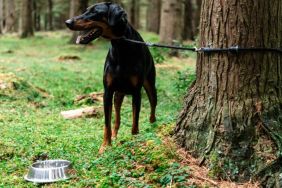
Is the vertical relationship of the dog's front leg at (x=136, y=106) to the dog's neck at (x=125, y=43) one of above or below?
below

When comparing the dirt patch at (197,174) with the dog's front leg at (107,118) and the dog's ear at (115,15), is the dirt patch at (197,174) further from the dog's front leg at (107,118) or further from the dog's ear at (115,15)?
the dog's ear at (115,15)

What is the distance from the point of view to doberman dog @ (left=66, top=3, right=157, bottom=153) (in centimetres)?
581

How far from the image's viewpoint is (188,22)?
1178 inches

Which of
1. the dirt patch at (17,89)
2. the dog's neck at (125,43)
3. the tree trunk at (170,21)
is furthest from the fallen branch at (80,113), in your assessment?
the tree trunk at (170,21)

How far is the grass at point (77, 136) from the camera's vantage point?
4.91 m

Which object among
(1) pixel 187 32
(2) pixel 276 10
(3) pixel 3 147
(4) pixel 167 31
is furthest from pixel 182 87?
(1) pixel 187 32

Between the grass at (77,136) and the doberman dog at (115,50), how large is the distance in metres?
0.59

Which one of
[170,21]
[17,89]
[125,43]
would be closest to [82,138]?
[125,43]

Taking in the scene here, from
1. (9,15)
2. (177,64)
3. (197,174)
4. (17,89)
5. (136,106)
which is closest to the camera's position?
(197,174)

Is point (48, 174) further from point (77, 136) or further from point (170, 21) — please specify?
point (170, 21)

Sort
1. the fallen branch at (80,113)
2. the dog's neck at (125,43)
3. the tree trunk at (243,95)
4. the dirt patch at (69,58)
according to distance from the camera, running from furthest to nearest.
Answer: the dirt patch at (69,58) < the fallen branch at (80,113) < the dog's neck at (125,43) < the tree trunk at (243,95)

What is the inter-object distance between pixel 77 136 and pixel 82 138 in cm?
19

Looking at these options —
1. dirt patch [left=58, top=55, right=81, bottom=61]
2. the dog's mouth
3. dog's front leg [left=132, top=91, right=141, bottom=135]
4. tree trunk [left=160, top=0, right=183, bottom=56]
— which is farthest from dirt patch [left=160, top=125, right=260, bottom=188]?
tree trunk [left=160, top=0, right=183, bottom=56]

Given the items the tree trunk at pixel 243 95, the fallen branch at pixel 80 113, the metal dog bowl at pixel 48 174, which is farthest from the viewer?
the fallen branch at pixel 80 113
